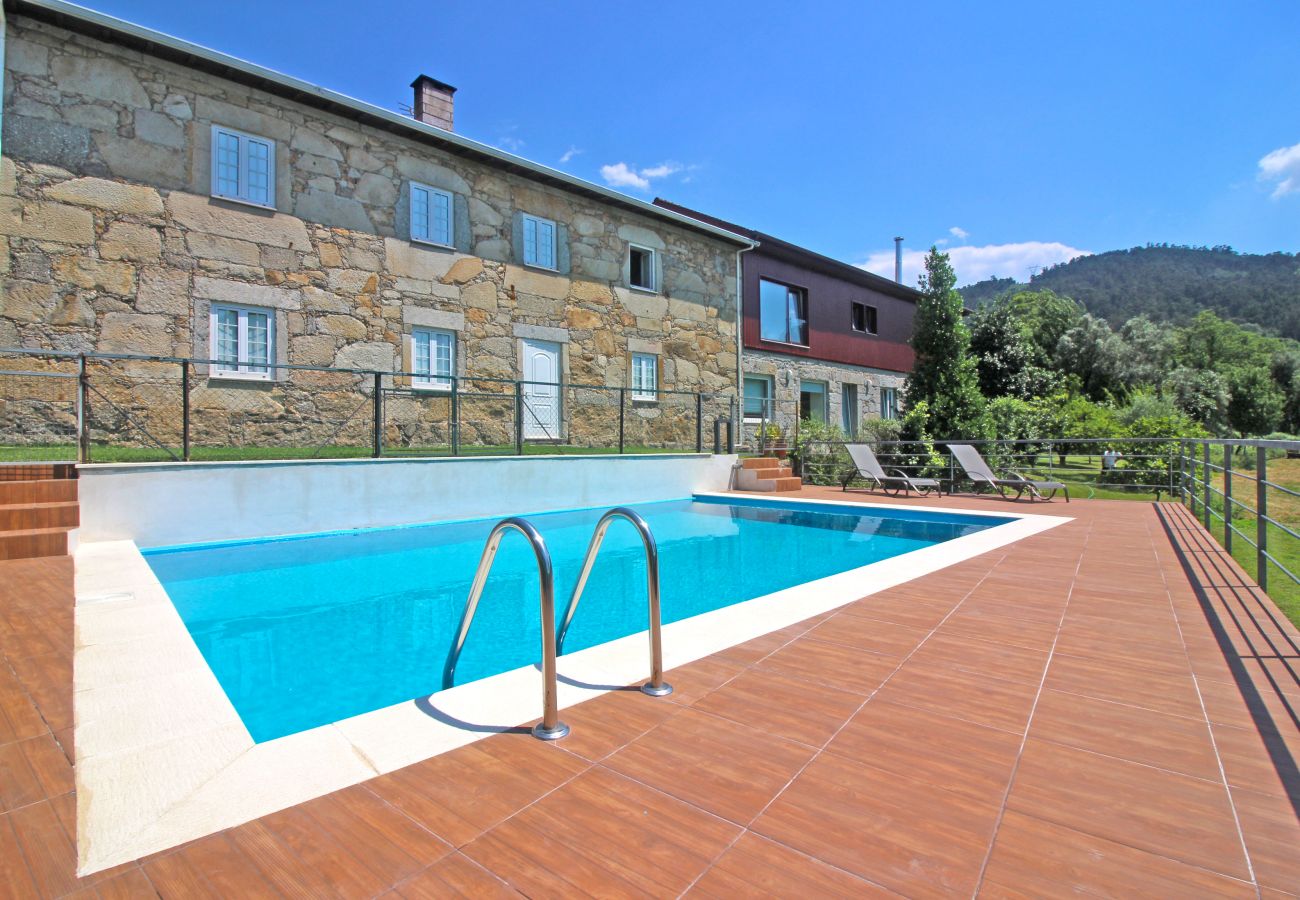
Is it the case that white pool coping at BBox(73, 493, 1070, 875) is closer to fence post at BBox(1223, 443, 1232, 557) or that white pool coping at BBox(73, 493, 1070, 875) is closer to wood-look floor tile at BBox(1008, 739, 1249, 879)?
wood-look floor tile at BBox(1008, 739, 1249, 879)

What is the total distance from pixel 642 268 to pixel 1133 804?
47.4 ft

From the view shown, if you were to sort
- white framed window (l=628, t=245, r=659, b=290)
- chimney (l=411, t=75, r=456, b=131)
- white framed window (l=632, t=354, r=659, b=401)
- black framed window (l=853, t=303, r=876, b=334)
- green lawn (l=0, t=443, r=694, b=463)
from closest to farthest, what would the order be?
1. green lawn (l=0, t=443, r=694, b=463)
2. chimney (l=411, t=75, r=456, b=131)
3. white framed window (l=632, t=354, r=659, b=401)
4. white framed window (l=628, t=245, r=659, b=290)
5. black framed window (l=853, t=303, r=876, b=334)

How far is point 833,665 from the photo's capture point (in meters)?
3.18

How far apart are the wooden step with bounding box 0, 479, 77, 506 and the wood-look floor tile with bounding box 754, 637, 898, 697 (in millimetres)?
7148

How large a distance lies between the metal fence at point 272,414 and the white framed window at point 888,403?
9250 millimetres

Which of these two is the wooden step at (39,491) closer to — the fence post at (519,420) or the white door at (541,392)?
the fence post at (519,420)

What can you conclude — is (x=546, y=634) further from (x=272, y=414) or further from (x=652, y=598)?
(x=272, y=414)

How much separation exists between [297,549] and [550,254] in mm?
7962

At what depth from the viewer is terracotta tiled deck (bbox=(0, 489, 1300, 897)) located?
1646 mm

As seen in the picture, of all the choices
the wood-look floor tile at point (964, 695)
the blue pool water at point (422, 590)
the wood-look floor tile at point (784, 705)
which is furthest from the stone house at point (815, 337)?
the wood-look floor tile at point (784, 705)

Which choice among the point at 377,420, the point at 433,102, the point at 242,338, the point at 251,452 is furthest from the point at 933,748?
the point at 433,102

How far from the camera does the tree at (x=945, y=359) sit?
1448 cm

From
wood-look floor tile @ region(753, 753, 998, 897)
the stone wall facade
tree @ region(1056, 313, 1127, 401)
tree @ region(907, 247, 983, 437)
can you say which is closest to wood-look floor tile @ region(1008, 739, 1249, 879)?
wood-look floor tile @ region(753, 753, 998, 897)

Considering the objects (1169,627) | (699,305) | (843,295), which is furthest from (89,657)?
(843,295)
